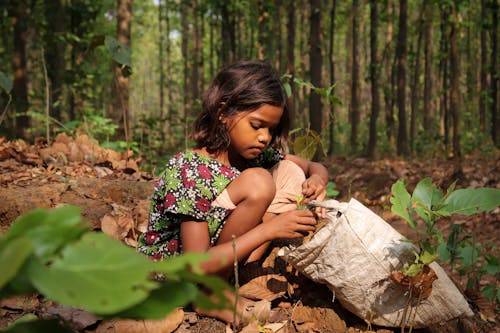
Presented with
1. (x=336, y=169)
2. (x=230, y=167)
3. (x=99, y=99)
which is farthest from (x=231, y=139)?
(x=99, y=99)

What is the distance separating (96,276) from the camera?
361 millimetres

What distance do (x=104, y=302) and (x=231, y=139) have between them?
175 centimetres

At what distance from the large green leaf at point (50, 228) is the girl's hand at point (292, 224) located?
1.39 m

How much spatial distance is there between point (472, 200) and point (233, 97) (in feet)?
3.58

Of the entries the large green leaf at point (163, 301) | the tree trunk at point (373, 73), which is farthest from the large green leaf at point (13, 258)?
the tree trunk at point (373, 73)

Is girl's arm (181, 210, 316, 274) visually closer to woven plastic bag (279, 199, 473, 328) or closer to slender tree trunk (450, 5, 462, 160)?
woven plastic bag (279, 199, 473, 328)

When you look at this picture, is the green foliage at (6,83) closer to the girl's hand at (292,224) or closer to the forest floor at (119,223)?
the forest floor at (119,223)

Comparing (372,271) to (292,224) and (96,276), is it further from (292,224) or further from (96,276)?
(96,276)

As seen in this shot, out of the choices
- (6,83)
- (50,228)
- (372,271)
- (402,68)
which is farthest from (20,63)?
(50,228)

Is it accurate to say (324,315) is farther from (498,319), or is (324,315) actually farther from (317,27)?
(317,27)

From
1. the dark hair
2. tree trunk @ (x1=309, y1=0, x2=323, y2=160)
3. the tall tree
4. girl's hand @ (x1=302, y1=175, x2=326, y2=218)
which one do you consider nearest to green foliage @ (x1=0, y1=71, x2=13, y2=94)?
the dark hair

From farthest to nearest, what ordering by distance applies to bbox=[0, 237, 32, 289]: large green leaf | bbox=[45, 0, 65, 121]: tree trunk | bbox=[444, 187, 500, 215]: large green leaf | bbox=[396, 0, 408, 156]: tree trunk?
bbox=[396, 0, 408, 156]: tree trunk, bbox=[45, 0, 65, 121]: tree trunk, bbox=[444, 187, 500, 215]: large green leaf, bbox=[0, 237, 32, 289]: large green leaf

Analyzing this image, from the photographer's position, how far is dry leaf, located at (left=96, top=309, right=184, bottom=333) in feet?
5.58

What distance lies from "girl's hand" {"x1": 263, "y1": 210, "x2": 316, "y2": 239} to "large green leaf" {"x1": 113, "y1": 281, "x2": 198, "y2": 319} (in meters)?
1.32
